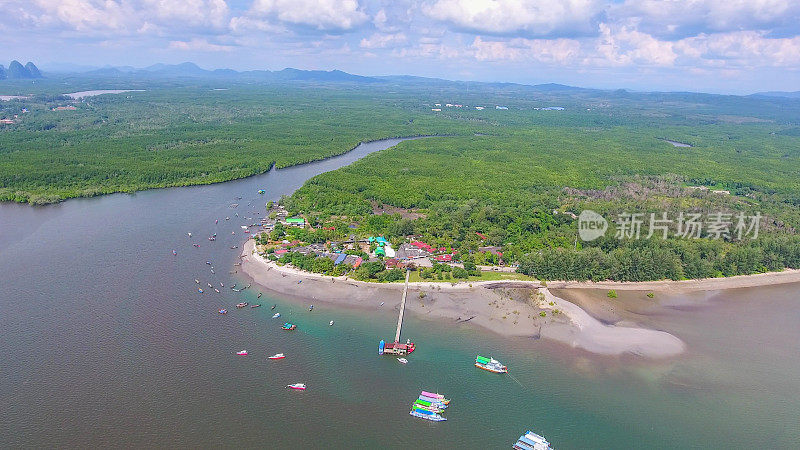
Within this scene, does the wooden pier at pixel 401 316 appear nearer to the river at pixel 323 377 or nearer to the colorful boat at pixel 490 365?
the river at pixel 323 377

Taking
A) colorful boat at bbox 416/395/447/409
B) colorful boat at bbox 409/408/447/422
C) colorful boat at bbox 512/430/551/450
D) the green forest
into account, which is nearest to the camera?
colorful boat at bbox 512/430/551/450

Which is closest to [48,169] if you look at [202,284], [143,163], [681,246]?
[143,163]

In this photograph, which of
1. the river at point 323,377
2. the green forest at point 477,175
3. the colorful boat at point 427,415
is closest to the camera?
the river at point 323,377

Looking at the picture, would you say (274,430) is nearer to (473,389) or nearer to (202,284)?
(473,389)

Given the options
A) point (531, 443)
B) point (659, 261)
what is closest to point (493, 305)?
point (531, 443)

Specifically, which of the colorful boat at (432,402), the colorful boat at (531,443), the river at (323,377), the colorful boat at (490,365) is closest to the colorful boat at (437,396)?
the colorful boat at (432,402)

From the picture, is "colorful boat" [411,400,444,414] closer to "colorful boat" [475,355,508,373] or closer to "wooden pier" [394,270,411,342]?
"colorful boat" [475,355,508,373]

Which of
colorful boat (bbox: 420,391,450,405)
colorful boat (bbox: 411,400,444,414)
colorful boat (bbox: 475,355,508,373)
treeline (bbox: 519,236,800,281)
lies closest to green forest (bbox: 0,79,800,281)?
treeline (bbox: 519,236,800,281)
